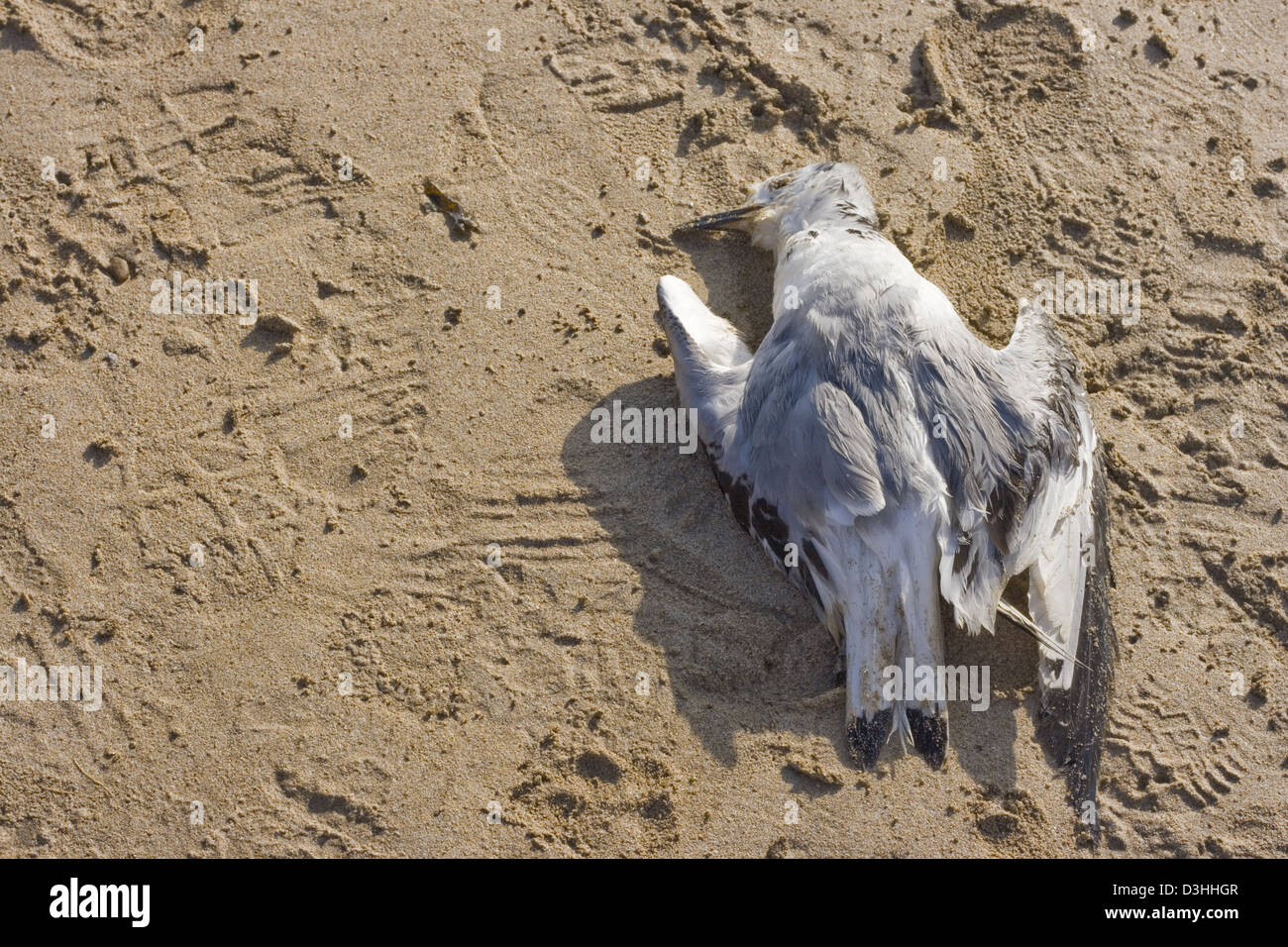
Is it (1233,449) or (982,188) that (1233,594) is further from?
(982,188)

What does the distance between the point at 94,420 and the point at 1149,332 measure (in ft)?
16.2

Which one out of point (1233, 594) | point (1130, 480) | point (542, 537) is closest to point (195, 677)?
point (542, 537)

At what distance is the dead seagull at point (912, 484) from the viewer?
4254 mm

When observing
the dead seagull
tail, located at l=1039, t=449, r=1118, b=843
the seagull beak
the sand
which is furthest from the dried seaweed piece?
tail, located at l=1039, t=449, r=1118, b=843

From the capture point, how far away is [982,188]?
541 cm

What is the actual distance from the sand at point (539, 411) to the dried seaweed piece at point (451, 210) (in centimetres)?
2

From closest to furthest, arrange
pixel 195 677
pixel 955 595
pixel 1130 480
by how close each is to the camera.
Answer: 1. pixel 955 595
2. pixel 195 677
3. pixel 1130 480

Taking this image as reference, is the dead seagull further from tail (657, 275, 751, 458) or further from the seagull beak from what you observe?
the seagull beak

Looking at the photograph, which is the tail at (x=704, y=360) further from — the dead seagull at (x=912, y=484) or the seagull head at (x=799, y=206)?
the seagull head at (x=799, y=206)

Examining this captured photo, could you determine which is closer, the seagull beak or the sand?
the sand

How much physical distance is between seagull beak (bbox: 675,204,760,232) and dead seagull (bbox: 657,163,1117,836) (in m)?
0.65

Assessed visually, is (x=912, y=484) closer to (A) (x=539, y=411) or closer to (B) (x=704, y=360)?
(B) (x=704, y=360)

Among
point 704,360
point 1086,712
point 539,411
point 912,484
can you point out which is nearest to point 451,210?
point 539,411

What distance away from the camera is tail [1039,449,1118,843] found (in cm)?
443
